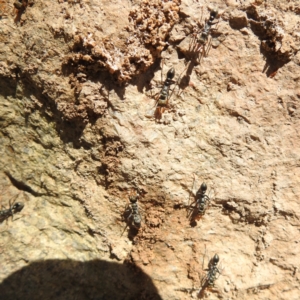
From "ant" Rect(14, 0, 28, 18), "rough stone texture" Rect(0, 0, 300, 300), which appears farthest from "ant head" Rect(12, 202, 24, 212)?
"ant" Rect(14, 0, 28, 18)

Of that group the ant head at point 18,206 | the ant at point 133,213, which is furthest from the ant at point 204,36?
the ant head at point 18,206

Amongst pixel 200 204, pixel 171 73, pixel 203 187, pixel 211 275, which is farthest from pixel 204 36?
pixel 211 275

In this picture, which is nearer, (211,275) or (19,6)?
(19,6)

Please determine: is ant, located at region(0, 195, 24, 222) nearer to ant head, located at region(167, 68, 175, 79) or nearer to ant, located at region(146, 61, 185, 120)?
ant, located at region(146, 61, 185, 120)

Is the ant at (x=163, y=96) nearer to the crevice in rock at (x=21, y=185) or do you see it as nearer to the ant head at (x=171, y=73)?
the ant head at (x=171, y=73)

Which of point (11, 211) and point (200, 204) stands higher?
Answer: point (200, 204)

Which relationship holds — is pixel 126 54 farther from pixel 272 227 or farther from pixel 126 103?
pixel 272 227

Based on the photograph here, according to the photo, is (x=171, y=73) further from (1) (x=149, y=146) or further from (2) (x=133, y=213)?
(2) (x=133, y=213)
